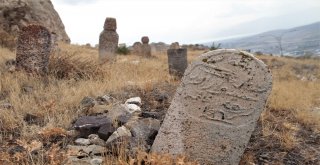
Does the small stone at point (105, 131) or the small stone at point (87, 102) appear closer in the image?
the small stone at point (105, 131)

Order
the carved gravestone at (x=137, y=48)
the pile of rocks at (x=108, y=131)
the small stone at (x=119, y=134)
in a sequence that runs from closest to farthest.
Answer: the pile of rocks at (x=108, y=131)
the small stone at (x=119, y=134)
the carved gravestone at (x=137, y=48)

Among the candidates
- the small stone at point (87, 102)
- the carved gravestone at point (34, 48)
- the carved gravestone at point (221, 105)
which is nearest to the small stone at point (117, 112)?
the small stone at point (87, 102)

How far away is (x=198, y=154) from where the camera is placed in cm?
440

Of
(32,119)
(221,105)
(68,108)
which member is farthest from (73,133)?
(221,105)

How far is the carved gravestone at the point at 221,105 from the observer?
4352 millimetres

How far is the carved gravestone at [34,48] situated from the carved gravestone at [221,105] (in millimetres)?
4028

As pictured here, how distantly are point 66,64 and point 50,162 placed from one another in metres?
4.43

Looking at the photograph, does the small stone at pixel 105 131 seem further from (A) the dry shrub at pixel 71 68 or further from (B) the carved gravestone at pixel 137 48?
(B) the carved gravestone at pixel 137 48

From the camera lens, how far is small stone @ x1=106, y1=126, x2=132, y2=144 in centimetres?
442

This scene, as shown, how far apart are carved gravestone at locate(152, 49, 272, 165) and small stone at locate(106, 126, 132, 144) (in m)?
0.46

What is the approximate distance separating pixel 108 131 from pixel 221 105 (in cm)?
125

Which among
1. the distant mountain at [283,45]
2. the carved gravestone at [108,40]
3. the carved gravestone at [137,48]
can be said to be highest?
the carved gravestone at [108,40]

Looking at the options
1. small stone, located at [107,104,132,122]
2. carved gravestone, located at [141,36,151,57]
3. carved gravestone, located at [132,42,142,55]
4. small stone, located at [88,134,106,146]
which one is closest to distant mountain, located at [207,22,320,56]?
carved gravestone, located at [132,42,142,55]

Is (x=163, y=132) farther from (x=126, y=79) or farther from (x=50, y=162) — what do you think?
(x=126, y=79)
